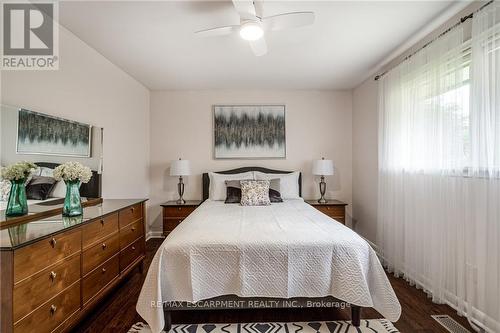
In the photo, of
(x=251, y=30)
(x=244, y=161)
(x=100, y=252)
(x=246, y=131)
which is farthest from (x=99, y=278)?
(x=246, y=131)

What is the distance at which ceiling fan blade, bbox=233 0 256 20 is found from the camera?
6.04ft

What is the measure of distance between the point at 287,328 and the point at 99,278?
62.6 inches

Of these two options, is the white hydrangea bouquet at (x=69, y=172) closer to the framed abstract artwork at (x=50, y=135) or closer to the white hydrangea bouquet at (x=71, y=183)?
the white hydrangea bouquet at (x=71, y=183)

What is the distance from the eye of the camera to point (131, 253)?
2742mm

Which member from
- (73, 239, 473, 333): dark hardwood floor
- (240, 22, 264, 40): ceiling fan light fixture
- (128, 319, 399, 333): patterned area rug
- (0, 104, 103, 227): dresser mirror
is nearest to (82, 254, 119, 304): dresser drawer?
(73, 239, 473, 333): dark hardwood floor

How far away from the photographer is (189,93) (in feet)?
14.6

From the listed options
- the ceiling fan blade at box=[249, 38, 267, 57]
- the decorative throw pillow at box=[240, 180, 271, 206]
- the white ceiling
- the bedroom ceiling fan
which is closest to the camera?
the bedroom ceiling fan

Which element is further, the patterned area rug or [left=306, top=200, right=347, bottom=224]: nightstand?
[left=306, top=200, right=347, bottom=224]: nightstand

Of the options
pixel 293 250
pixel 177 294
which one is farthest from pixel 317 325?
pixel 177 294

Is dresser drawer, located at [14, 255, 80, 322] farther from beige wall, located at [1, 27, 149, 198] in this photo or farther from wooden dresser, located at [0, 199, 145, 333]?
beige wall, located at [1, 27, 149, 198]

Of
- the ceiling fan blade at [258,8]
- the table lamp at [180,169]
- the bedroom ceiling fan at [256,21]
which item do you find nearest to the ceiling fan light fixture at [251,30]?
the bedroom ceiling fan at [256,21]

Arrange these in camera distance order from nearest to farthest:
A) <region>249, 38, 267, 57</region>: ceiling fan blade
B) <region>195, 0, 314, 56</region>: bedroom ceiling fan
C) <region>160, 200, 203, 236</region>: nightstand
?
<region>195, 0, 314, 56</region>: bedroom ceiling fan, <region>249, 38, 267, 57</region>: ceiling fan blade, <region>160, 200, 203, 236</region>: nightstand

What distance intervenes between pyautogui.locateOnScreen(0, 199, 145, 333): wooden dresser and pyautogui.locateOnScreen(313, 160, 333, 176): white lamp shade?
110 inches

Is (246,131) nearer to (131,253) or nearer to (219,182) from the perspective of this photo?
(219,182)
